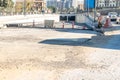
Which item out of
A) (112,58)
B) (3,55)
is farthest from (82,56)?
(3,55)

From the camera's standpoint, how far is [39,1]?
530 feet

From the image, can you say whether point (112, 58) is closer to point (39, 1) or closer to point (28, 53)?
point (28, 53)

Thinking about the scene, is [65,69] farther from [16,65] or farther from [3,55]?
[3,55]

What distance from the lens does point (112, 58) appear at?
1563 cm

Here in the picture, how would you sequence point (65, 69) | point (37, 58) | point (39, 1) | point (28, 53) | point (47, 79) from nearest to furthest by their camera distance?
point (47, 79), point (65, 69), point (37, 58), point (28, 53), point (39, 1)

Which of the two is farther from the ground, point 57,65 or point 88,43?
point 57,65

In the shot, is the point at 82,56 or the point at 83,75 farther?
the point at 82,56

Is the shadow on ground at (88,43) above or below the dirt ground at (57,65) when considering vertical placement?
below

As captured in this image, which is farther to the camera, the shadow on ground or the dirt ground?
the shadow on ground

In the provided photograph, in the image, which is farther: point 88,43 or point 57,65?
point 88,43

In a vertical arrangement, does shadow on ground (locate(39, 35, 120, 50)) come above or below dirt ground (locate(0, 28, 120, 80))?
below

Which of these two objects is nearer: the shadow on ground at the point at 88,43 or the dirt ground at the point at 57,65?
the dirt ground at the point at 57,65

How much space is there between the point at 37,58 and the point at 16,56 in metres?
1.27

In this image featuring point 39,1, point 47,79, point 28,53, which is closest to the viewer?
point 47,79
